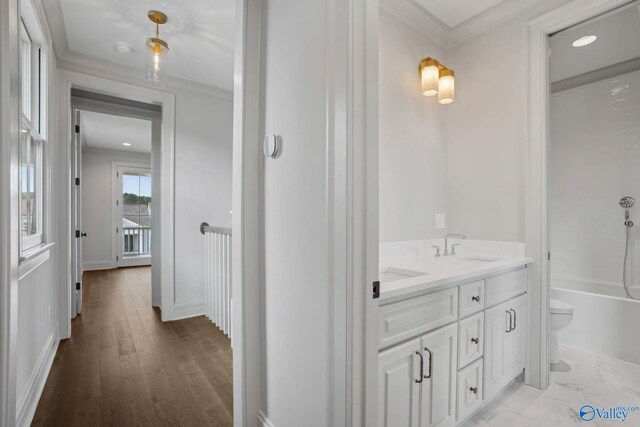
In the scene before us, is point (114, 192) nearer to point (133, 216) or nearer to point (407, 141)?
point (133, 216)

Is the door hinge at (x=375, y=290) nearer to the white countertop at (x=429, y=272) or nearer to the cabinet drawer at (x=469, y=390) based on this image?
the white countertop at (x=429, y=272)

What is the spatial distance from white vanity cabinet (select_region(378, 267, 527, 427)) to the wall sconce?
137 centimetres

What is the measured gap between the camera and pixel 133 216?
701cm

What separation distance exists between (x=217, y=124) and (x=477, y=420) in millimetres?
3572

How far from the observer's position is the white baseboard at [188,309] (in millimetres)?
3292

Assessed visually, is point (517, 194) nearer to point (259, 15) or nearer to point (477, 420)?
point (477, 420)

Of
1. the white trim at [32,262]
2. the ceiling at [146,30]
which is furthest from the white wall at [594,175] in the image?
the white trim at [32,262]

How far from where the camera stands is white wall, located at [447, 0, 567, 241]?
216 centimetres

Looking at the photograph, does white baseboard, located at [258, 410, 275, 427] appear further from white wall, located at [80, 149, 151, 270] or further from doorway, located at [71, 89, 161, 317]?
white wall, located at [80, 149, 151, 270]

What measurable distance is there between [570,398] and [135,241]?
7.74 m

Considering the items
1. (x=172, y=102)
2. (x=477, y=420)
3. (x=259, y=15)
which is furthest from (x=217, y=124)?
(x=477, y=420)

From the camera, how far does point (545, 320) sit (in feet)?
6.69

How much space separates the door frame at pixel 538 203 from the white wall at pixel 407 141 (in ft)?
2.09

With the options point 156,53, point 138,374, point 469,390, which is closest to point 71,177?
point 156,53
